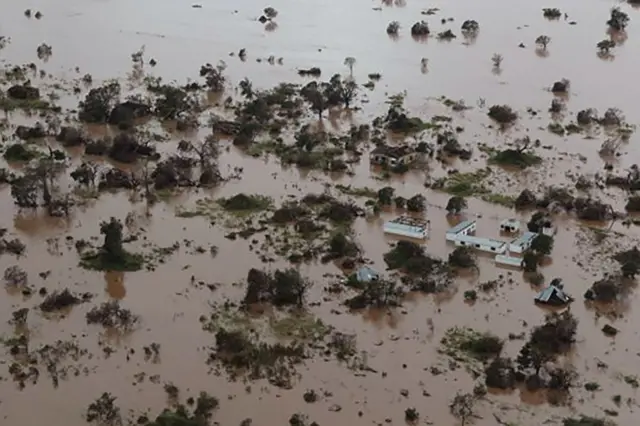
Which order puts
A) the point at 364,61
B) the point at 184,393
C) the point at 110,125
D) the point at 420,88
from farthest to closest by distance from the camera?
the point at 364,61, the point at 420,88, the point at 110,125, the point at 184,393

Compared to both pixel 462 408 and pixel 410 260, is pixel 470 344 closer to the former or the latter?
pixel 462 408

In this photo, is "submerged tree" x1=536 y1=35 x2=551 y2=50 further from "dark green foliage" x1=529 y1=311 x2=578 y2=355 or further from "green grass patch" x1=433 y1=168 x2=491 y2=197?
"dark green foliage" x1=529 y1=311 x2=578 y2=355

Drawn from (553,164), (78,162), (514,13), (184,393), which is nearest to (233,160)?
(78,162)

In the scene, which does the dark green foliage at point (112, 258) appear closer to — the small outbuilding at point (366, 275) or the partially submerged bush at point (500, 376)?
the small outbuilding at point (366, 275)

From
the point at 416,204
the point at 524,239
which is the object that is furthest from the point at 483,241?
the point at 416,204

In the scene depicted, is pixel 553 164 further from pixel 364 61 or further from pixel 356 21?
pixel 356 21

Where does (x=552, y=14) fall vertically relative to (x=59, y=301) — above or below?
above
